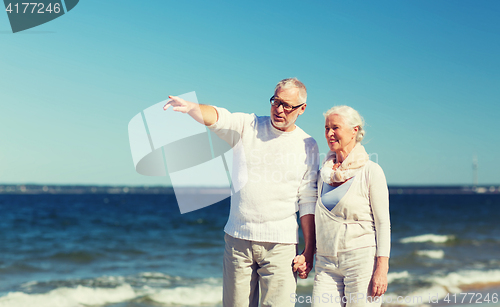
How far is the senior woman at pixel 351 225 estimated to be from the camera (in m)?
2.27

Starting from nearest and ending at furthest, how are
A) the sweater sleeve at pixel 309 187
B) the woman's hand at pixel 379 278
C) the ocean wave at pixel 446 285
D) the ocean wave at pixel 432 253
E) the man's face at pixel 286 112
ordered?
the woman's hand at pixel 379 278
the man's face at pixel 286 112
the sweater sleeve at pixel 309 187
the ocean wave at pixel 446 285
the ocean wave at pixel 432 253

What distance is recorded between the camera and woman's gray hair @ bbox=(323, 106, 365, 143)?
2.33 meters

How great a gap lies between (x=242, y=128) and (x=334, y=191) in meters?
0.75

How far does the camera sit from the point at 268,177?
2500mm

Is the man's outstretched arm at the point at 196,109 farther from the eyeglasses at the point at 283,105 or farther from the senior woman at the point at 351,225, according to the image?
the senior woman at the point at 351,225

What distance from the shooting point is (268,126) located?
260 centimetres

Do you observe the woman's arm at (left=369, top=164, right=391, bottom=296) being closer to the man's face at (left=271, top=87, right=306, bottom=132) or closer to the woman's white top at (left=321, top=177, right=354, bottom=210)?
the woman's white top at (left=321, top=177, right=354, bottom=210)

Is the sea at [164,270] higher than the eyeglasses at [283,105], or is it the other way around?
the eyeglasses at [283,105]

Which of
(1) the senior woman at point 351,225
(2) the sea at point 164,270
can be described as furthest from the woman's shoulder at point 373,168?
(2) the sea at point 164,270

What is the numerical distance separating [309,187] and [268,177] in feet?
0.96

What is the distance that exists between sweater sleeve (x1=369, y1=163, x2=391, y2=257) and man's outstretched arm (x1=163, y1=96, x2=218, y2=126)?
104cm

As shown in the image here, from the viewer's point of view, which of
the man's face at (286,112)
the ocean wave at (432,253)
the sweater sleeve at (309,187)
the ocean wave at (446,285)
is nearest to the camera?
the man's face at (286,112)

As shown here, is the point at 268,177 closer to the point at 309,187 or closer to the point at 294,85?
the point at 309,187

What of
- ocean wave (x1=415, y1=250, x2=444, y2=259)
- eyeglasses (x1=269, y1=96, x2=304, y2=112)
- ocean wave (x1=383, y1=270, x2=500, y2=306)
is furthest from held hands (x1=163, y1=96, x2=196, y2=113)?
ocean wave (x1=415, y1=250, x2=444, y2=259)
